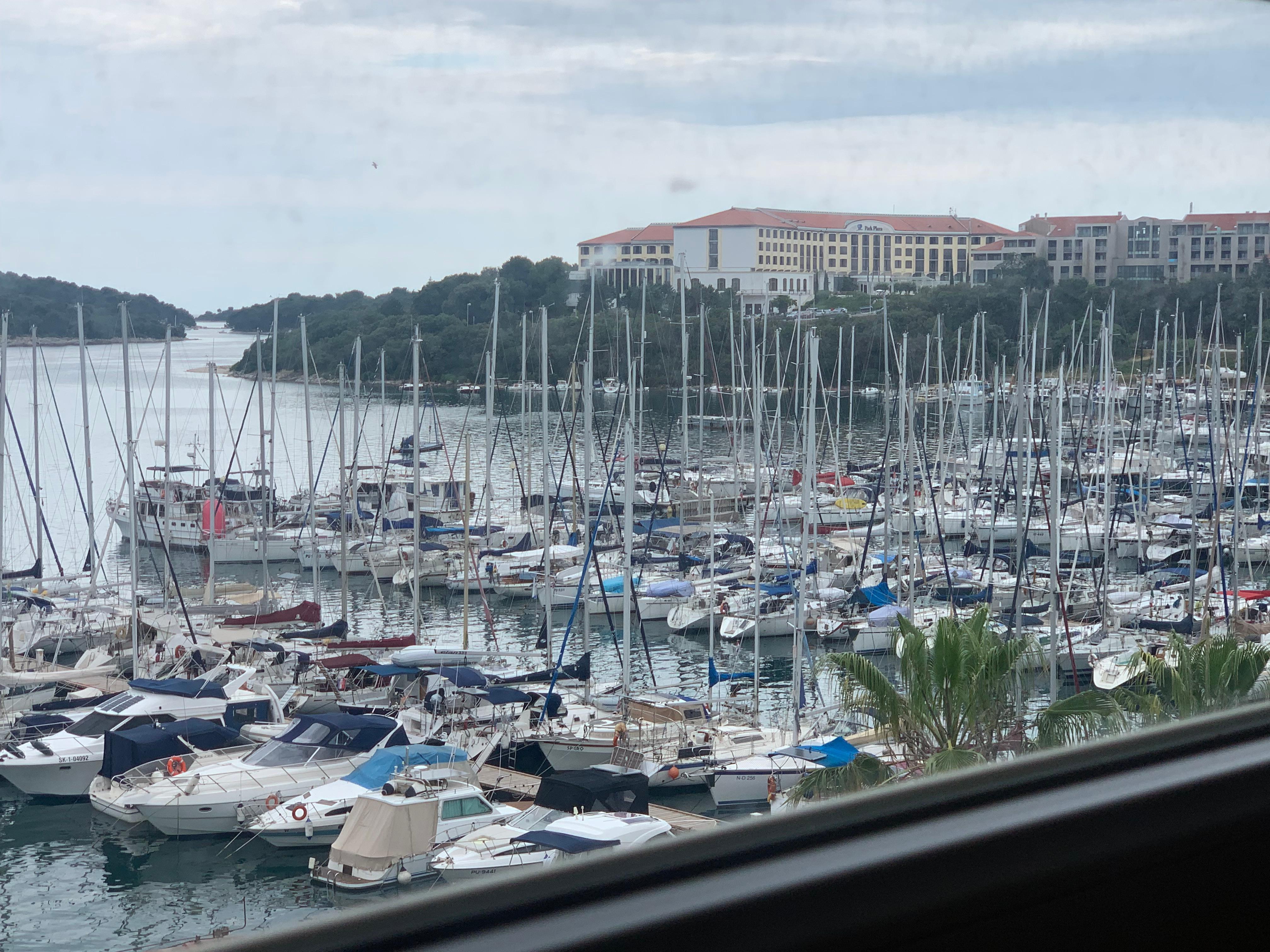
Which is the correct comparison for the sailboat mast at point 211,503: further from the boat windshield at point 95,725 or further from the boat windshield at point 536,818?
the boat windshield at point 536,818

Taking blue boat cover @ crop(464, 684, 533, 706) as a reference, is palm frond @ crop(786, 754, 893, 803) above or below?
above

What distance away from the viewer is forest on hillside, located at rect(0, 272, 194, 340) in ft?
4.34

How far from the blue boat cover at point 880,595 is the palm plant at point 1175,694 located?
21.9 feet

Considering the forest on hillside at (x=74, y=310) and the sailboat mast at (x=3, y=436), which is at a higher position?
the forest on hillside at (x=74, y=310)

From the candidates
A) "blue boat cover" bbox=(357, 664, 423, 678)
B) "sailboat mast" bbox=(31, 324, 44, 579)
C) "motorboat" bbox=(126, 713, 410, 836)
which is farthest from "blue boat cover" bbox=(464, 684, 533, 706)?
"sailboat mast" bbox=(31, 324, 44, 579)

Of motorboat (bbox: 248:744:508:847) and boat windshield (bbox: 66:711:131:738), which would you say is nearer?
motorboat (bbox: 248:744:508:847)

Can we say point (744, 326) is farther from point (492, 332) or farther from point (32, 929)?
point (32, 929)

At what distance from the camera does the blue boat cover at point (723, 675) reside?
8312 millimetres

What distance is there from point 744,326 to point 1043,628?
339cm

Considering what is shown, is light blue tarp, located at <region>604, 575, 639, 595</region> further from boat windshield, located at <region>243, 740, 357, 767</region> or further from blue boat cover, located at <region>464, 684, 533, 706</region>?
boat windshield, located at <region>243, 740, 357, 767</region>

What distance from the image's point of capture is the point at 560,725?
7098 millimetres

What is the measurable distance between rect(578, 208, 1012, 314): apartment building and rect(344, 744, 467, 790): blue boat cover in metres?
2.84

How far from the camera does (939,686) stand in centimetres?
356

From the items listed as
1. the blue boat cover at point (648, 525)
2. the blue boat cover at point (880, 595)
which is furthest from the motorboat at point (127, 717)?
the blue boat cover at point (648, 525)
